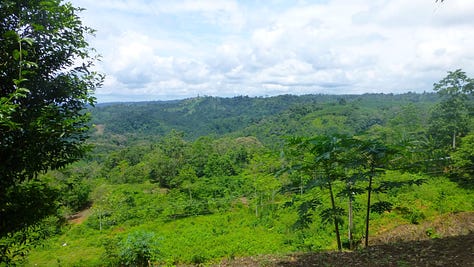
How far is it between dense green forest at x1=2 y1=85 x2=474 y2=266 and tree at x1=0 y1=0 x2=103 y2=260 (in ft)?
1.91

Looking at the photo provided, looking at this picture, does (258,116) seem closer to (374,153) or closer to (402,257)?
(374,153)

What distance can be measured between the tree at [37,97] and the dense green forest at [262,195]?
22.9 inches

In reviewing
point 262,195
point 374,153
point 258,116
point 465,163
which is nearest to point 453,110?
point 465,163

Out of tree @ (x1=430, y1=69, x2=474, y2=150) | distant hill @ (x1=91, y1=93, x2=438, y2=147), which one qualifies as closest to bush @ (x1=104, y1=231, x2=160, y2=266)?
tree @ (x1=430, y1=69, x2=474, y2=150)

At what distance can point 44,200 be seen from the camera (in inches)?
172

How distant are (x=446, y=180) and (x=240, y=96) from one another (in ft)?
501

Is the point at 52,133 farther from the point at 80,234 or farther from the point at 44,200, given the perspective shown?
the point at 80,234

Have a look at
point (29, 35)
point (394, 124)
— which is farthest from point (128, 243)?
point (394, 124)

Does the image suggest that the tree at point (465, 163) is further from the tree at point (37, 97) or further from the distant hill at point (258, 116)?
the distant hill at point (258, 116)

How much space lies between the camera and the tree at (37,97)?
366 centimetres

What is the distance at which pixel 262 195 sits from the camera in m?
30.0

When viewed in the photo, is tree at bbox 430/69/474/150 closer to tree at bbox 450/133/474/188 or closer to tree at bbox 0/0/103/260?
tree at bbox 450/133/474/188

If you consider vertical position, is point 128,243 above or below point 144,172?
above

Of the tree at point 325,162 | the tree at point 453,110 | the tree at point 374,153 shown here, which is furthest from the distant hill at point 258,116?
the tree at point 374,153
